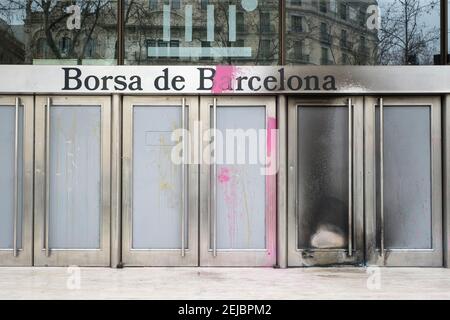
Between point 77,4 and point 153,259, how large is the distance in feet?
13.7

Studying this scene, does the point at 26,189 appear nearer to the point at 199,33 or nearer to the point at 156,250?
the point at 156,250

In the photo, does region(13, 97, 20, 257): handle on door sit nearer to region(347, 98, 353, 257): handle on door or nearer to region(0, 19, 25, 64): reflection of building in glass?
region(0, 19, 25, 64): reflection of building in glass

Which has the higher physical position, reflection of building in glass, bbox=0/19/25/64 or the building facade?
reflection of building in glass, bbox=0/19/25/64

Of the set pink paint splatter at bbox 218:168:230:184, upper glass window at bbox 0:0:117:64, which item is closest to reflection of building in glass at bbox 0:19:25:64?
upper glass window at bbox 0:0:117:64

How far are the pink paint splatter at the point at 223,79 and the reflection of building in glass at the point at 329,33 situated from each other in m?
0.91

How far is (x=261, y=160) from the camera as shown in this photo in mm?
10141

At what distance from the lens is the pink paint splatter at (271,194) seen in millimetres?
10031

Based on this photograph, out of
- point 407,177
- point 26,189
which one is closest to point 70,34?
point 26,189

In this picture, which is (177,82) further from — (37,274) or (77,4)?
(37,274)

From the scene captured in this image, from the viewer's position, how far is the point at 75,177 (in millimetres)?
10094

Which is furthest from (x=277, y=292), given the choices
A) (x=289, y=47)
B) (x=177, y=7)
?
(x=177, y=7)

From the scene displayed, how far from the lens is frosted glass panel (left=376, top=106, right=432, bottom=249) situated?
33.1 feet

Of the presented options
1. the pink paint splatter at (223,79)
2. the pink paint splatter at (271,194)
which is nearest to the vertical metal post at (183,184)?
the pink paint splatter at (223,79)

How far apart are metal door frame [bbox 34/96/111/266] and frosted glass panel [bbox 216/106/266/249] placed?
1717mm
